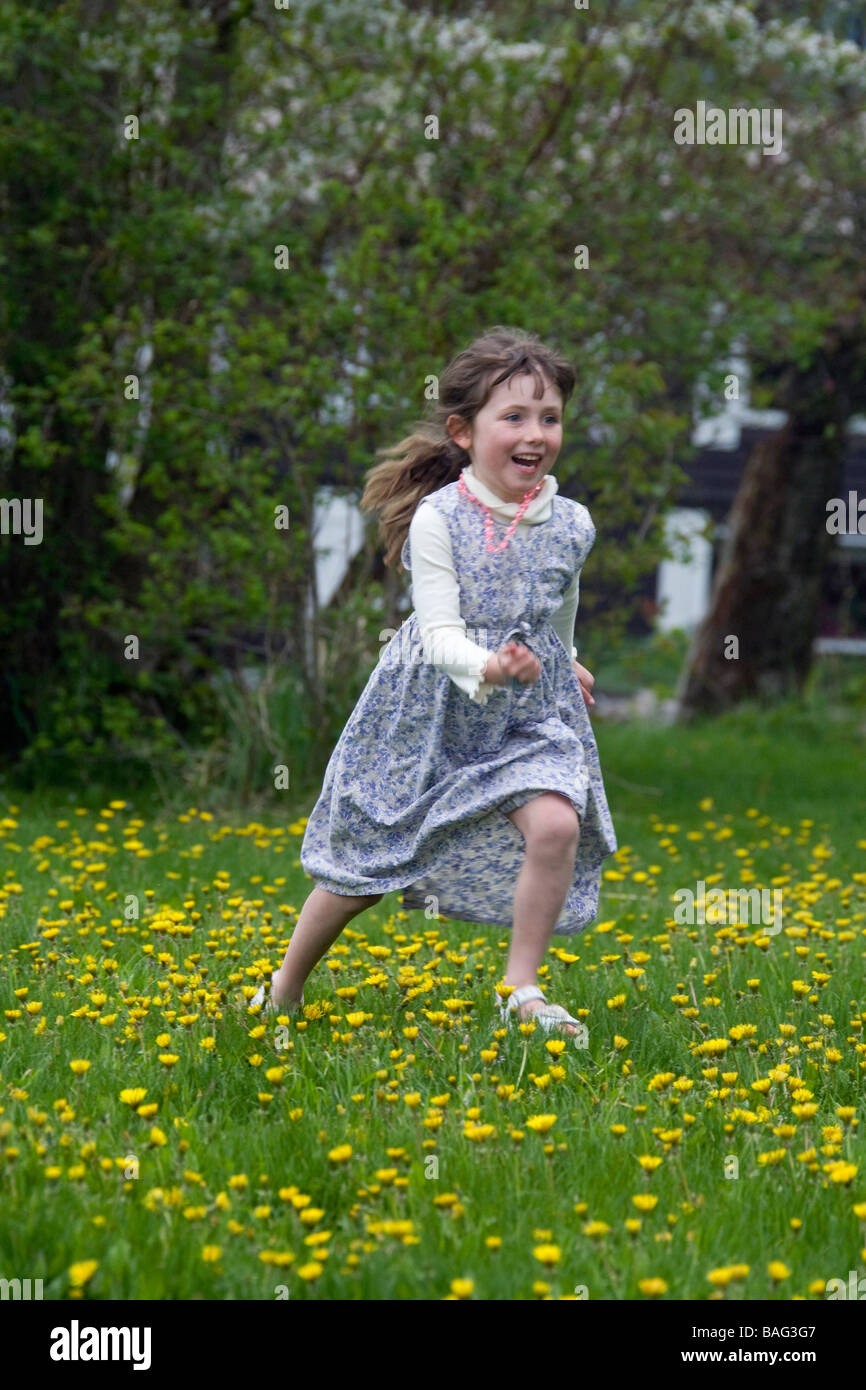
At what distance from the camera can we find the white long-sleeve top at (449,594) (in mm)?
3455

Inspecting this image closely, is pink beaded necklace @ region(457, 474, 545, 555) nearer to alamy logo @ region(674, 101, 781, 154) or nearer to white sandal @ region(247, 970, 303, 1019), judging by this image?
white sandal @ region(247, 970, 303, 1019)

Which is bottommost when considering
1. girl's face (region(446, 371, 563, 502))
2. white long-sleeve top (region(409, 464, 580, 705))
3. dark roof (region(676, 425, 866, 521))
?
white long-sleeve top (region(409, 464, 580, 705))

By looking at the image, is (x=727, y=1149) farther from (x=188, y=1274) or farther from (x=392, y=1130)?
(x=188, y=1274)

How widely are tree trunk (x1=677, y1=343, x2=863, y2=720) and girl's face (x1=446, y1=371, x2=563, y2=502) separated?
9.33 metres

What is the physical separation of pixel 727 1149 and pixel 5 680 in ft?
20.8

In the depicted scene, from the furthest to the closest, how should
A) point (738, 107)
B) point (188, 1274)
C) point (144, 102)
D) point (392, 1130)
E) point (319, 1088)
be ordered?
point (738, 107), point (144, 102), point (319, 1088), point (392, 1130), point (188, 1274)

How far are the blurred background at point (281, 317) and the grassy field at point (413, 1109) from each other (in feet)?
8.97

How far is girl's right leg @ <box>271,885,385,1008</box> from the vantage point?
3.65 meters

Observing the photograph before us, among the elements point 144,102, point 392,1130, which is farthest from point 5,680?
point 392,1130

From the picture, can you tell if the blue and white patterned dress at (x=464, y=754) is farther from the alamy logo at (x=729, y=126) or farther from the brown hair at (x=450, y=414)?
the alamy logo at (x=729, y=126)

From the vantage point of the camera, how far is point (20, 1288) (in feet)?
7.61

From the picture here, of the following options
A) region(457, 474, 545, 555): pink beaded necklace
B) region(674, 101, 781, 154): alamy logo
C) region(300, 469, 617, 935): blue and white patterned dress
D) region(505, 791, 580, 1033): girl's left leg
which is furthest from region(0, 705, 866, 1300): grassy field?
region(674, 101, 781, 154): alamy logo

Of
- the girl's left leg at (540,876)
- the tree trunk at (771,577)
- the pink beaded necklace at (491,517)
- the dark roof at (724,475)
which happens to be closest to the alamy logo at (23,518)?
the pink beaded necklace at (491,517)

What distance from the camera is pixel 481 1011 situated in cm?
373
